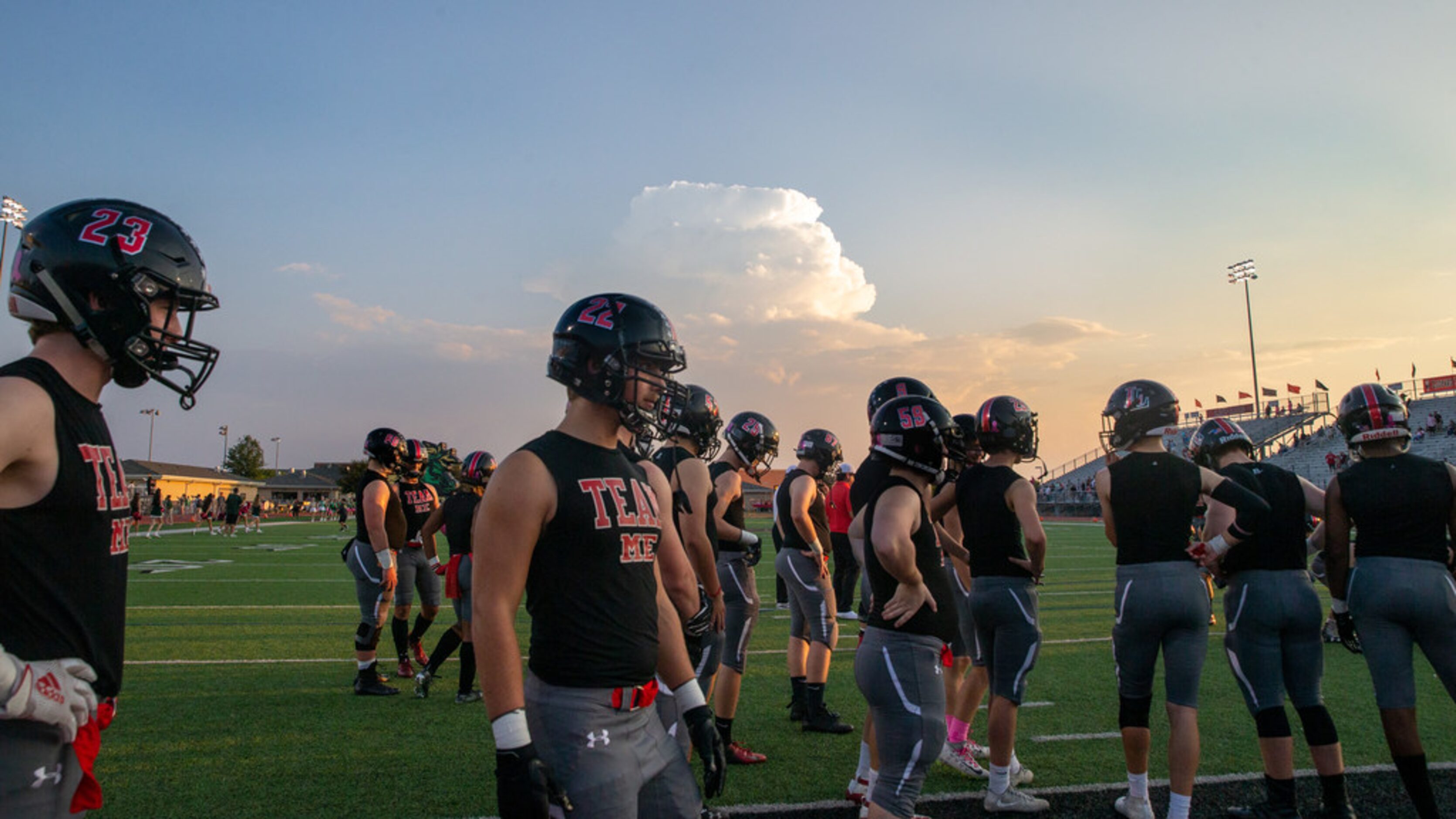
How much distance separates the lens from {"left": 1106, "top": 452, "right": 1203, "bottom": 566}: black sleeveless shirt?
16.1ft

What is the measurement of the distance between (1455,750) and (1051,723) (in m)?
2.84

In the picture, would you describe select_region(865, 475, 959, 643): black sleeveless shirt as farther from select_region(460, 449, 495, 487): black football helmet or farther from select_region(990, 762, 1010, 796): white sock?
select_region(460, 449, 495, 487): black football helmet

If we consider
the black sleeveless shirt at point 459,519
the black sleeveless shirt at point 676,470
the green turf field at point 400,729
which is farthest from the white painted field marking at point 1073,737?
the black sleeveless shirt at point 459,519

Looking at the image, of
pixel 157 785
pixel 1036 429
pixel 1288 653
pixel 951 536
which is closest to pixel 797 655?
pixel 951 536

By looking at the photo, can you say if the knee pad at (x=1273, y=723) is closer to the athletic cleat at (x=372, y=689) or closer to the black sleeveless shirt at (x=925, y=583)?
the black sleeveless shirt at (x=925, y=583)

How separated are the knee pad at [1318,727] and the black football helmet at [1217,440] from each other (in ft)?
5.58

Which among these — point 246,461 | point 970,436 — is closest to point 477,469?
point 970,436

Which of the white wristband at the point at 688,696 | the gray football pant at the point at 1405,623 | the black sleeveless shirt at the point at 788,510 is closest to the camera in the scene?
the white wristband at the point at 688,696

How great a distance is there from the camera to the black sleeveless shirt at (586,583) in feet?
9.05

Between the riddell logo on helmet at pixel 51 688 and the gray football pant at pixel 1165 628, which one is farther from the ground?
the riddell logo on helmet at pixel 51 688

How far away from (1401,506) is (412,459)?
8.63 meters

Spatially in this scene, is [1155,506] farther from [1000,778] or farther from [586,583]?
[586,583]

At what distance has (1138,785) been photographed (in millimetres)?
4898

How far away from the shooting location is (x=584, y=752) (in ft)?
8.74
